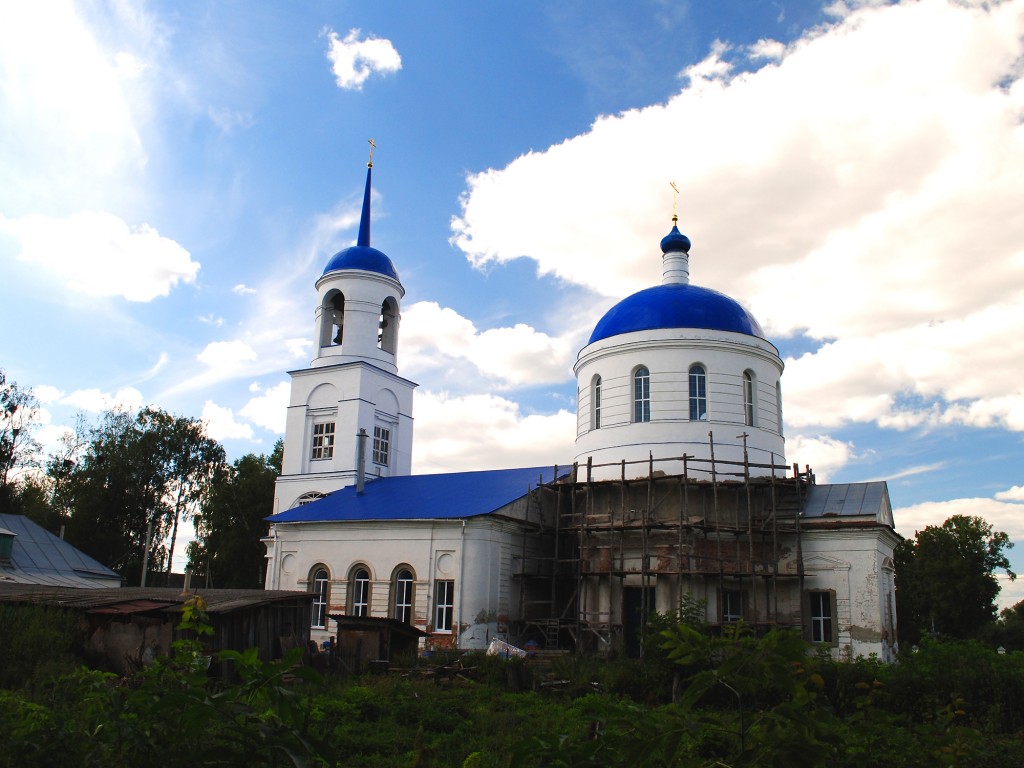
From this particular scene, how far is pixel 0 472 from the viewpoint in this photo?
3912 centimetres

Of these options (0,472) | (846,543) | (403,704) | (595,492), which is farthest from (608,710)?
(0,472)

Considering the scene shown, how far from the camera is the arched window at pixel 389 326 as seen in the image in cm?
3175

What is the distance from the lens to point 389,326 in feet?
105

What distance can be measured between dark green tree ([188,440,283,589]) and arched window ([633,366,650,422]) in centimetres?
2280

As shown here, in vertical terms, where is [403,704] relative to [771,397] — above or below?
below

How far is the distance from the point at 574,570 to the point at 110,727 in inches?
829

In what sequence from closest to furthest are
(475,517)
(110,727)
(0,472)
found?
(110,727), (475,517), (0,472)

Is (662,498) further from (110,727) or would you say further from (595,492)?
(110,727)

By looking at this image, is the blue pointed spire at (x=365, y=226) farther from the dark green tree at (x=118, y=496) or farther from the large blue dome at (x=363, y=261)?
the dark green tree at (x=118, y=496)

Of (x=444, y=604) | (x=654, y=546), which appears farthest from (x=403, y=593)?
(x=654, y=546)

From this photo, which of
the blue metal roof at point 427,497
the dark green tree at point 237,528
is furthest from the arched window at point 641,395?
the dark green tree at point 237,528

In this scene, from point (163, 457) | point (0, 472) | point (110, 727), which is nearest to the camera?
point (110, 727)

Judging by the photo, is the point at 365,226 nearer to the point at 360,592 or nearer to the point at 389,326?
the point at 389,326

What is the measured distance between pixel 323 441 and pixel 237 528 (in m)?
13.9
